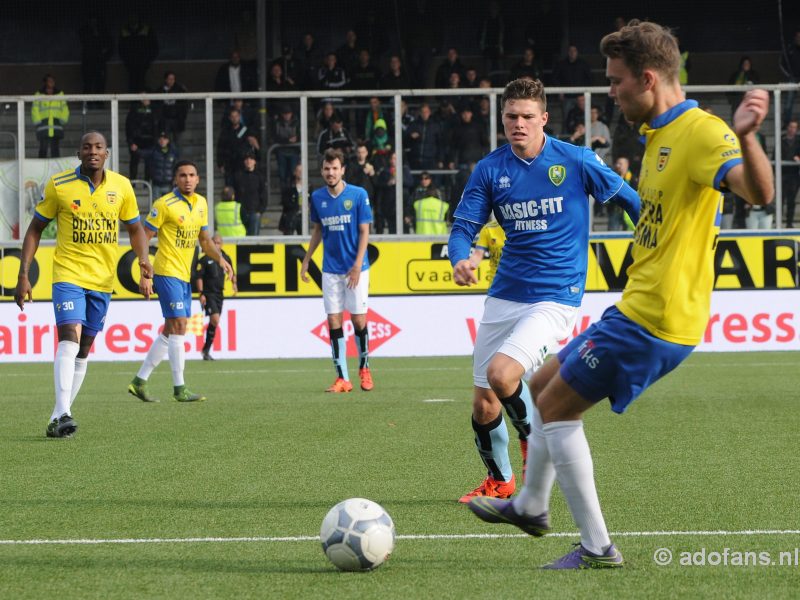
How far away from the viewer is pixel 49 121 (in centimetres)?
1980

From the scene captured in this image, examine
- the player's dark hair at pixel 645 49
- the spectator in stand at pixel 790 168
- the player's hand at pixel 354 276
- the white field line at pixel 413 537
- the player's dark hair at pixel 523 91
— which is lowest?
the white field line at pixel 413 537

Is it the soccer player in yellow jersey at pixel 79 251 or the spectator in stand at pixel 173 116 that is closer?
the soccer player in yellow jersey at pixel 79 251

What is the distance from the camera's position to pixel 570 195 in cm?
659

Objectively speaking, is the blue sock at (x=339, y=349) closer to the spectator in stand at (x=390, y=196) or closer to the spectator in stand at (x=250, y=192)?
the spectator in stand at (x=390, y=196)

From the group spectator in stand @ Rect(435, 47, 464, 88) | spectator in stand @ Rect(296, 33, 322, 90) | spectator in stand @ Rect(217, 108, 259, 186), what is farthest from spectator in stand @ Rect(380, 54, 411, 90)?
spectator in stand @ Rect(217, 108, 259, 186)

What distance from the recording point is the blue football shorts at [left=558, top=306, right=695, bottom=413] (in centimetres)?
455

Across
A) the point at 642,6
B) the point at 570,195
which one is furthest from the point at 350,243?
the point at 642,6

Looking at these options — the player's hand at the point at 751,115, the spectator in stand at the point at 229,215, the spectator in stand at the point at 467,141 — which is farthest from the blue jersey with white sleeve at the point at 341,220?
the player's hand at the point at 751,115

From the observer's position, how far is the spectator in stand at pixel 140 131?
19.9 meters

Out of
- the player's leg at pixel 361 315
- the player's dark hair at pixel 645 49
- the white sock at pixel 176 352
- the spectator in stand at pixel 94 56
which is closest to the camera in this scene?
the player's dark hair at pixel 645 49

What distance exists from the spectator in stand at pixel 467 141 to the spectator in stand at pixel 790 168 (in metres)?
4.42

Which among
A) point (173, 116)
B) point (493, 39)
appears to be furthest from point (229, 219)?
point (493, 39)

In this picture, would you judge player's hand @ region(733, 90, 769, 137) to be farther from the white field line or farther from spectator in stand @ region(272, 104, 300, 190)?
spectator in stand @ region(272, 104, 300, 190)

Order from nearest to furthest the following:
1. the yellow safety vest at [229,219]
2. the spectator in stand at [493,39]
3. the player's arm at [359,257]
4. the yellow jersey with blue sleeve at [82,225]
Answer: the yellow jersey with blue sleeve at [82,225] → the player's arm at [359,257] → the yellow safety vest at [229,219] → the spectator in stand at [493,39]
